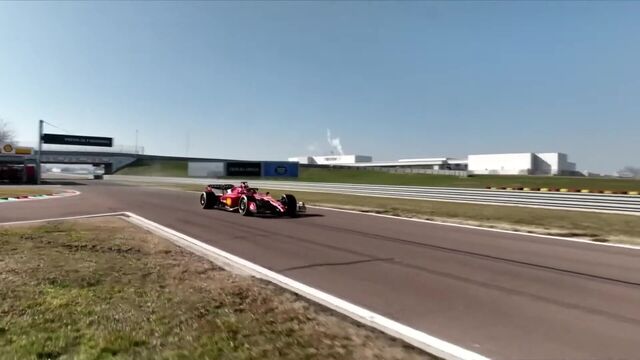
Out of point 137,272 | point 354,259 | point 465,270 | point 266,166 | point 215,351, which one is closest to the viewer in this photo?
point 215,351

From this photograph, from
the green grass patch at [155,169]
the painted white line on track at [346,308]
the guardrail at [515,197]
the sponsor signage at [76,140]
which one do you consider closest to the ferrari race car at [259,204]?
the painted white line on track at [346,308]

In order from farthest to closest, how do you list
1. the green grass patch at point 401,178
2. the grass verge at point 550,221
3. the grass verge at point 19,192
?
the green grass patch at point 401,178 < the grass verge at point 19,192 < the grass verge at point 550,221

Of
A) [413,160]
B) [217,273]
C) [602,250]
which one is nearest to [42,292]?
[217,273]

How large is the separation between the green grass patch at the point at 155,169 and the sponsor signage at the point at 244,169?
2089cm

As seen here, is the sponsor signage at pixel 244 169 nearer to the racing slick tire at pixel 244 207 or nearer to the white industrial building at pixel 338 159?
the racing slick tire at pixel 244 207

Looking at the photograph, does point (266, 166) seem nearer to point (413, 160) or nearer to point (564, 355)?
point (564, 355)

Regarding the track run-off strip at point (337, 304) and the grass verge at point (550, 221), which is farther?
the grass verge at point (550, 221)

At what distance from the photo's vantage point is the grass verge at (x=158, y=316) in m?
4.09

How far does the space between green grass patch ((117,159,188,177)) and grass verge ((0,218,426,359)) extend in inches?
2950

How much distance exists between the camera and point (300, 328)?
4.78 m

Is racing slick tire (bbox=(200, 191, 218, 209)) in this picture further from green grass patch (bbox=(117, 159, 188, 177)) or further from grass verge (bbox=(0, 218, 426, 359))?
green grass patch (bbox=(117, 159, 188, 177))

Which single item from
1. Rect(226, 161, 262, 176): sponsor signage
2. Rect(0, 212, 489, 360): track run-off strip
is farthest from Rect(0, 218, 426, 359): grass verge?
Rect(226, 161, 262, 176): sponsor signage

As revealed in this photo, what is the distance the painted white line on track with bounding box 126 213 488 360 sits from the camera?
4297 mm

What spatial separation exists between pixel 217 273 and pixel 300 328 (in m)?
3.13
